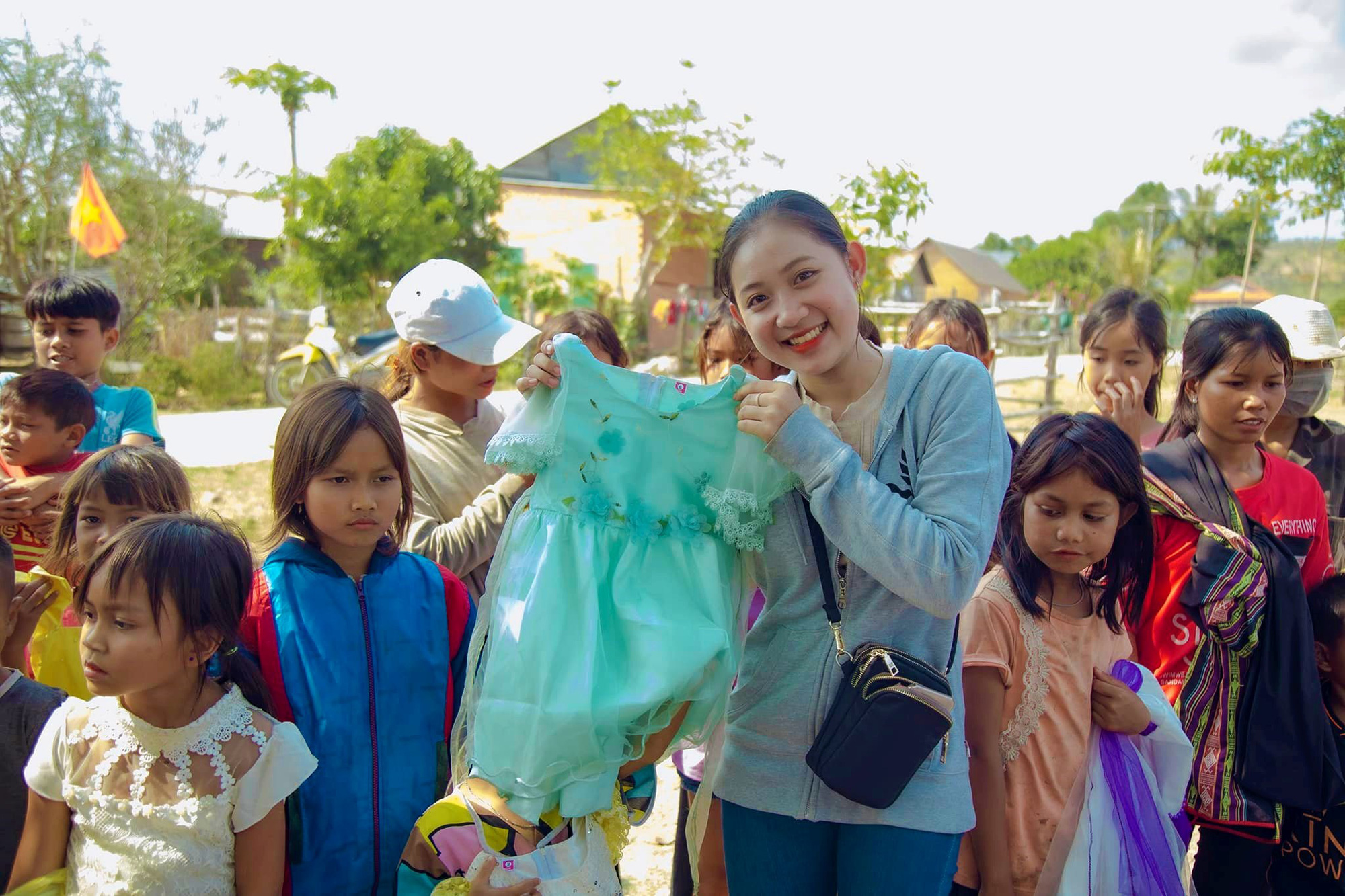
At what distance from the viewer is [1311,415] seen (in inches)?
132

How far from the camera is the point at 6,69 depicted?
42.5 ft

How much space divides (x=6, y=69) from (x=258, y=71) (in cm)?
565

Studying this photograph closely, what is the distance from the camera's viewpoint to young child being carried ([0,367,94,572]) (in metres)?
2.61

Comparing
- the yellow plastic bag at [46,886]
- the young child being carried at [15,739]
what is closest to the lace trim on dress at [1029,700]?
the yellow plastic bag at [46,886]

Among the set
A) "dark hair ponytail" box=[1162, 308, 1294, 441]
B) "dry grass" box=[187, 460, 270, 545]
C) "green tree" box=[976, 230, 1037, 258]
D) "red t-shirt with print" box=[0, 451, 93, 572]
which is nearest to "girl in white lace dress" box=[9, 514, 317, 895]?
"red t-shirt with print" box=[0, 451, 93, 572]

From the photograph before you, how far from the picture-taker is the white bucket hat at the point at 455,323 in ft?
8.19

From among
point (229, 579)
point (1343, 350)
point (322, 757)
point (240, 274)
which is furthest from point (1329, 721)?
point (240, 274)

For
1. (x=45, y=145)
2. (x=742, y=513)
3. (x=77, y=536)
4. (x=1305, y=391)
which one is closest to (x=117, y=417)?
(x=77, y=536)

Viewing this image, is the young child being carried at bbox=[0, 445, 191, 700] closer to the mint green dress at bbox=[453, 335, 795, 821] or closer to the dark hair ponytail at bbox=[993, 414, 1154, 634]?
the mint green dress at bbox=[453, 335, 795, 821]

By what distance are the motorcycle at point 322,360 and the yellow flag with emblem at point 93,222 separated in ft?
7.31

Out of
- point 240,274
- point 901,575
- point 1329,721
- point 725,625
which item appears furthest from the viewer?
point 240,274

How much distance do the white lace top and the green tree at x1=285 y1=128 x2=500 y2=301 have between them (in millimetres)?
15787

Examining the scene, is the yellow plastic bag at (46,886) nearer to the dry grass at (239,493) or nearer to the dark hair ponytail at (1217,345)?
the dark hair ponytail at (1217,345)

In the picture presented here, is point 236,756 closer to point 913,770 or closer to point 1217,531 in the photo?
point 913,770
